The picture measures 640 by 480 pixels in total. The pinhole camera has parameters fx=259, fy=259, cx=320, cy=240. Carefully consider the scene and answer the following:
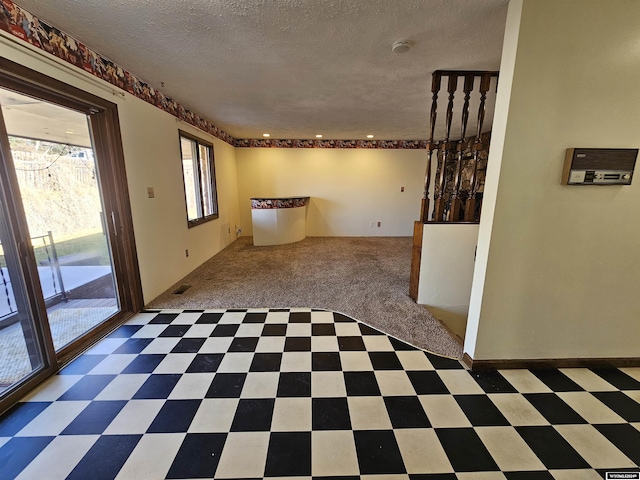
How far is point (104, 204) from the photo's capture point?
2303 millimetres

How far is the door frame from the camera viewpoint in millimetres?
1561

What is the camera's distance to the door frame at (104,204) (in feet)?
5.12

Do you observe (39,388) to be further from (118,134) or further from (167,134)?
(167,134)

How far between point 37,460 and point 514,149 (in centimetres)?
293

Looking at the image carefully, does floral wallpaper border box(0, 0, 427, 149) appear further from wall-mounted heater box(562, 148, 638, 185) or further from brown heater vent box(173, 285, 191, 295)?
wall-mounted heater box(562, 148, 638, 185)

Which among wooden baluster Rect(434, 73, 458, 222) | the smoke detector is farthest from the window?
wooden baluster Rect(434, 73, 458, 222)

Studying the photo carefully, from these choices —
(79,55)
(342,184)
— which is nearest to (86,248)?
(79,55)

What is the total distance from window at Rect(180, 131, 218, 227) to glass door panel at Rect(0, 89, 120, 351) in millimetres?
1365

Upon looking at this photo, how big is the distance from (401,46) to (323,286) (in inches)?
99.1

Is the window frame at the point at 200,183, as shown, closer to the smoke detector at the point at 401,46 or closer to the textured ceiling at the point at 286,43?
the textured ceiling at the point at 286,43

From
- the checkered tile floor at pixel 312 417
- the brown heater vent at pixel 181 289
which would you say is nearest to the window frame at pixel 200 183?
the brown heater vent at pixel 181 289

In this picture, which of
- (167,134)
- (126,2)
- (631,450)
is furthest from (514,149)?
(167,134)

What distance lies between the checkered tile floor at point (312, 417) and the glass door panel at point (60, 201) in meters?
0.80

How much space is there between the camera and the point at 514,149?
1526 mm
